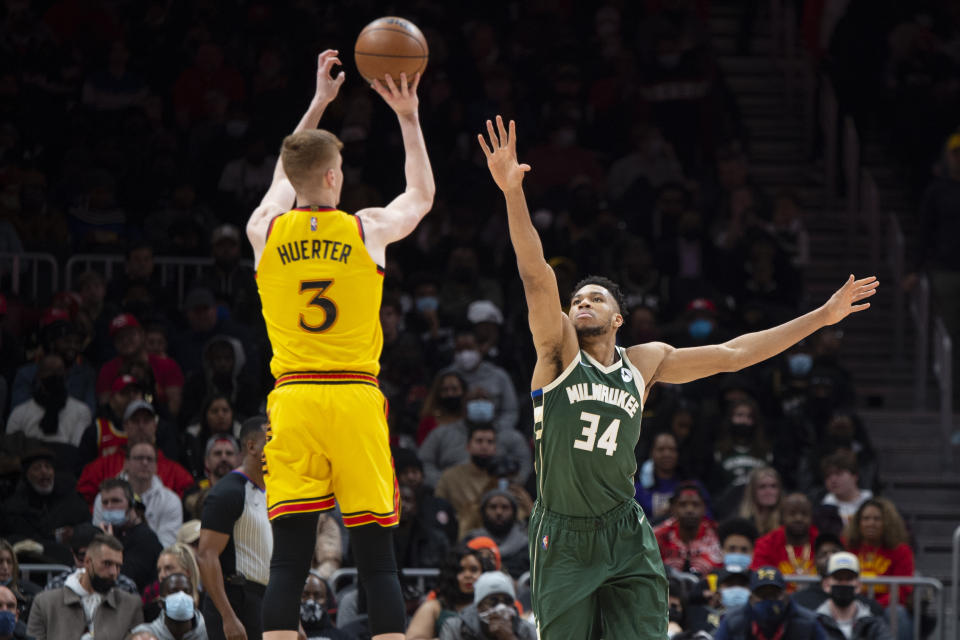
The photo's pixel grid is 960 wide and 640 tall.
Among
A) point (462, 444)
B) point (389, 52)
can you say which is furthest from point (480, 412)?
point (389, 52)

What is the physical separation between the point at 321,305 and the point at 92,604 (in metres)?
4.40

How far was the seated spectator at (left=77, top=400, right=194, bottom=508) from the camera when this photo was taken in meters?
13.0

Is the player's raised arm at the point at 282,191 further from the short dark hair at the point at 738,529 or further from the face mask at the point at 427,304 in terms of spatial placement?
the face mask at the point at 427,304

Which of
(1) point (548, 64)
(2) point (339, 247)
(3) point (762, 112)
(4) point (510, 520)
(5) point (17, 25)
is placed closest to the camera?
(2) point (339, 247)

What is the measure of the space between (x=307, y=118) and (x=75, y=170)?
8960 mm

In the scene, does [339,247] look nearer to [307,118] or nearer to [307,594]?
[307,118]

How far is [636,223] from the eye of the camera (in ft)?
55.9

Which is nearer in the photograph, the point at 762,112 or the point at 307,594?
the point at 307,594

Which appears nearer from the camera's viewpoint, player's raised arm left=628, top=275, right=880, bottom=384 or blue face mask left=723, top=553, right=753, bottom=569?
player's raised arm left=628, top=275, right=880, bottom=384

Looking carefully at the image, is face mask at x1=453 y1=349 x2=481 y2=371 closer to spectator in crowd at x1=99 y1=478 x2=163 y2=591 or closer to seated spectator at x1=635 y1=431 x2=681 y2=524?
seated spectator at x1=635 y1=431 x2=681 y2=524

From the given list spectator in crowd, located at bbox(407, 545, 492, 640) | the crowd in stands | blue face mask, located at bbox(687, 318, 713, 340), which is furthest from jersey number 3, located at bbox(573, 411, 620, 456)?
blue face mask, located at bbox(687, 318, 713, 340)

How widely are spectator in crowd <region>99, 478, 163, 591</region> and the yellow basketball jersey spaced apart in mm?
4786

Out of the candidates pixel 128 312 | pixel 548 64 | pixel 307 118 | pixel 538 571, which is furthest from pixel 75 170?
pixel 538 571

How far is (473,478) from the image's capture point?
13781 millimetres
